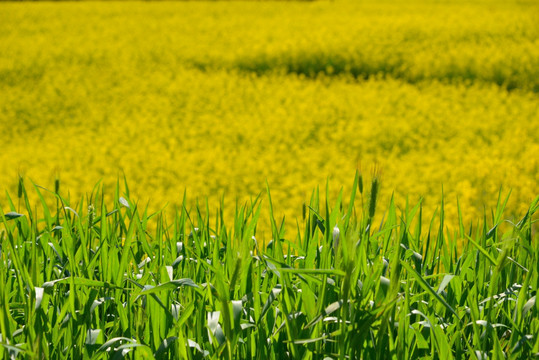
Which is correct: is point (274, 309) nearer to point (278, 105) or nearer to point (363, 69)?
point (278, 105)

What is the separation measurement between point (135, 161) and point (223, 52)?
4.57m

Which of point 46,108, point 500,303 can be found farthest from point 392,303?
point 46,108

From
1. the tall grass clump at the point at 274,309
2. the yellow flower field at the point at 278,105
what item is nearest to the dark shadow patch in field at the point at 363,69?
the yellow flower field at the point at 278,105

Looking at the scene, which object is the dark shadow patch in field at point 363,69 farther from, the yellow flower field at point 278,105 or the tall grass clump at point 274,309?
the tall grass clump at point 274,309

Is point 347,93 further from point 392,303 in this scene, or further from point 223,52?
point 392,303

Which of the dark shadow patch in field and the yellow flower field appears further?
the dark shadow patch in field

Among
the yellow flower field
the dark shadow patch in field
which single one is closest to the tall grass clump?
the yellow flower field

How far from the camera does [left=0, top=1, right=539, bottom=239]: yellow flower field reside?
15.6 feet

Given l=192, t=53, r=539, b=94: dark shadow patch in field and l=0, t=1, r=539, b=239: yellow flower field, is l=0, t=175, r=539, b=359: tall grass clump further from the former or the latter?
l=192, t=53, r=539, b=94: dark shadow patch in field

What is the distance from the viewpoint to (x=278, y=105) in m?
6.93

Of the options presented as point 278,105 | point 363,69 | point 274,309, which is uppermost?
point 274,309

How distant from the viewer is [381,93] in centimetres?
736

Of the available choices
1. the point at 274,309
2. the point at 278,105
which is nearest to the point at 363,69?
the point at 278,105

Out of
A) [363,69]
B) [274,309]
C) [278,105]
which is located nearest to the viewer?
[274,309]
